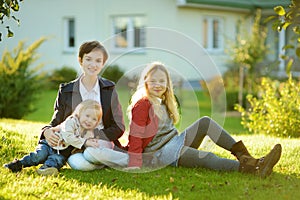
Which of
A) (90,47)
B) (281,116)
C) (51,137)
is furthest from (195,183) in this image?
(281,116)

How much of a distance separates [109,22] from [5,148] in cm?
1509

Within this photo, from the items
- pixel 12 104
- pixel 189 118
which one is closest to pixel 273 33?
pixel 12 104

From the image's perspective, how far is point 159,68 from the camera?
5.38 metres

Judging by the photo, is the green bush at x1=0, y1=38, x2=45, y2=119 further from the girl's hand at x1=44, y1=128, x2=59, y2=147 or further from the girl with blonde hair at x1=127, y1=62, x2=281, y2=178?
the girl with blonde hair at x1=127, y1=62, x2=281, y2=178

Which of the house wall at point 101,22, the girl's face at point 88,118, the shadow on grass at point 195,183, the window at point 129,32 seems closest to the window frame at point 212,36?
the house wall at point 101,22

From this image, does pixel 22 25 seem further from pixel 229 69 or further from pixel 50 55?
pixel 229 69

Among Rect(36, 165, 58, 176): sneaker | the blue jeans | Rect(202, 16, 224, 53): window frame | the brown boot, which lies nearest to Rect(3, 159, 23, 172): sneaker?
the blue jeans

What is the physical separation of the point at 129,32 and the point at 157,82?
1448cm

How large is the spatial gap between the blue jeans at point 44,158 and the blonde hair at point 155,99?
74 centimetres

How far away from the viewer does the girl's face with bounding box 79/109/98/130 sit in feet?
17.5

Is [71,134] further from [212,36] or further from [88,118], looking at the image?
[212,36]

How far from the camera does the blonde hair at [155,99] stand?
5383 millimetres

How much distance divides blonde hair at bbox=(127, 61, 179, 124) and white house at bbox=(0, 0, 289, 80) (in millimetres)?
12370

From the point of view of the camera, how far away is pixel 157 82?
536 cm
